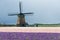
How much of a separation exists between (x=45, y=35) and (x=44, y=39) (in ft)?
0.04

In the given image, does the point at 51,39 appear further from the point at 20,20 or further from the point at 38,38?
the point at 20,20

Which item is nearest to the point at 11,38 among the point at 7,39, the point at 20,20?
the point at 7,39

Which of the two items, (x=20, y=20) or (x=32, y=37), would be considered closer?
(x=32, y=37)

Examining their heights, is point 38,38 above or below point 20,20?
above

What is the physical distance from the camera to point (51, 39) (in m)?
0.42

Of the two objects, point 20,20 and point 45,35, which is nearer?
point 45,35

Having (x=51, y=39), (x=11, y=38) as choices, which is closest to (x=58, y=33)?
(x=51, y=39)

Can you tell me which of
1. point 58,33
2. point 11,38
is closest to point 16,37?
point 11,38

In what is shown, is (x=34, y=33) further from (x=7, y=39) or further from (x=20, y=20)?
(x=20, y=20)

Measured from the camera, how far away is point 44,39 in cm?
42

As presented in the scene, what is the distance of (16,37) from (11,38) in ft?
0.05

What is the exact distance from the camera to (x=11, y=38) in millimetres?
429

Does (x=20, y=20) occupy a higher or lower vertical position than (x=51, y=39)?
lower

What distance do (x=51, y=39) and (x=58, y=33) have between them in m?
0.02
